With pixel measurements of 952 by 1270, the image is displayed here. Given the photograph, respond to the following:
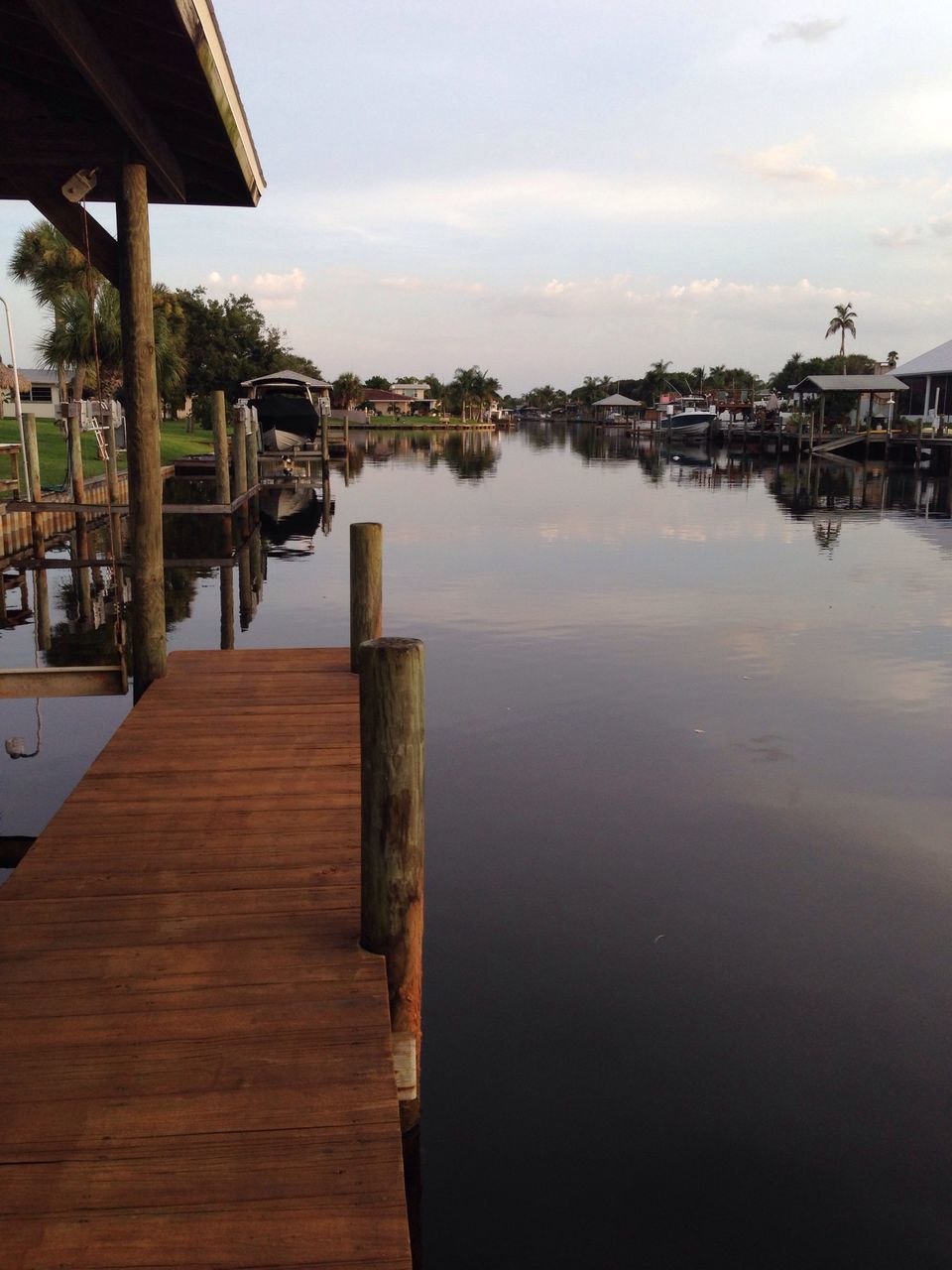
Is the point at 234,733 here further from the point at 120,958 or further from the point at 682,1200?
the point at 682,1200

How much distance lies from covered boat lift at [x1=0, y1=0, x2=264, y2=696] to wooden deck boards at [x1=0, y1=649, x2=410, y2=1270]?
2394 mm

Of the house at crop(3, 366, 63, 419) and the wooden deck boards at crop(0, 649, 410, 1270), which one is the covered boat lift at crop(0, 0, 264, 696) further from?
the house at crop(3, 366, 63, 419)

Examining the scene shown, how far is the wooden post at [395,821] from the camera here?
3.87 metres

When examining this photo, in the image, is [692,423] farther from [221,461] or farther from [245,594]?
[245,594]

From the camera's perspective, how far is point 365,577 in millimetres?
7914

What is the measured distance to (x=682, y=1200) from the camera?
13.3 ft

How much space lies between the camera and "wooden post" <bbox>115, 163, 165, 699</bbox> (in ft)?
22.3

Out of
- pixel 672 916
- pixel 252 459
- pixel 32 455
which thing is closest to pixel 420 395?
pixel 252 459

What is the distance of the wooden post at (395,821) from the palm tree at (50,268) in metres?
32.9

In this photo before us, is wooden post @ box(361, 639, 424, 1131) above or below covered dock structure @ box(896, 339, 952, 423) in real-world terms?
below

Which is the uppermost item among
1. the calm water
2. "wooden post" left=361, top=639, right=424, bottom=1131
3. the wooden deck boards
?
"wooden post" left=361, top=639, right=424, bottom=1131

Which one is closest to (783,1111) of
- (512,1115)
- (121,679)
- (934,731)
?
(512,1115)

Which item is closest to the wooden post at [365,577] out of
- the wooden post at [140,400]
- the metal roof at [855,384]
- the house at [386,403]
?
the wooden post at [140,400]

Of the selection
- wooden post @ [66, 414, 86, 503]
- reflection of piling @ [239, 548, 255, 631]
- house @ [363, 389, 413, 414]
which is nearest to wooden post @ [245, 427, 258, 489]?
reflection of piling @ [239, 548, 255, 631]
